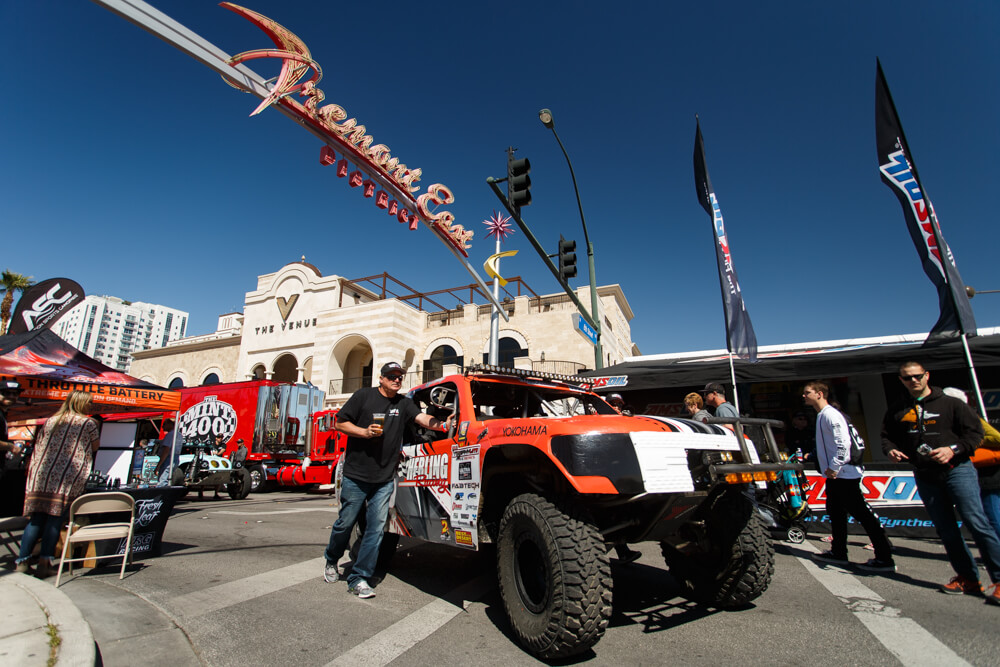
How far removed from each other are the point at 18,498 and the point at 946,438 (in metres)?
12.5

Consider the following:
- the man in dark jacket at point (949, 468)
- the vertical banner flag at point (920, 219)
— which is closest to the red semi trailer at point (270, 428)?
the man in dark jacket at point (949, 468)

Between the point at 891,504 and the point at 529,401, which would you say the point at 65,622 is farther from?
the point at 891,504

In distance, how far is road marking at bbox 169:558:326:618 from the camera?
3504 millimetres

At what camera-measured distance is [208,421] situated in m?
17.0

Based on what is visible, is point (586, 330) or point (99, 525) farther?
point (586, 330)

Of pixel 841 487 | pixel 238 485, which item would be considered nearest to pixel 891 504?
pixel 841 487

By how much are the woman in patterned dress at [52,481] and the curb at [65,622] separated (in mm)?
449

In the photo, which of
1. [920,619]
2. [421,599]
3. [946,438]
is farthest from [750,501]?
[421,599]

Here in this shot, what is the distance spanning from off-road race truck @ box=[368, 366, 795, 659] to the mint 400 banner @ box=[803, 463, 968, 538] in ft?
12.1

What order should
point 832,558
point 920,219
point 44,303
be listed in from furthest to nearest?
point 44,303 → point 920,219 → point 832,558

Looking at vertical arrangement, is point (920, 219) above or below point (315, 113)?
below

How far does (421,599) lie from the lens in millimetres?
3738

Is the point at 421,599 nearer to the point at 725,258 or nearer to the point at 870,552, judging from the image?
the point at 870,552

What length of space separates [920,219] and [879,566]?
5.44 meters
